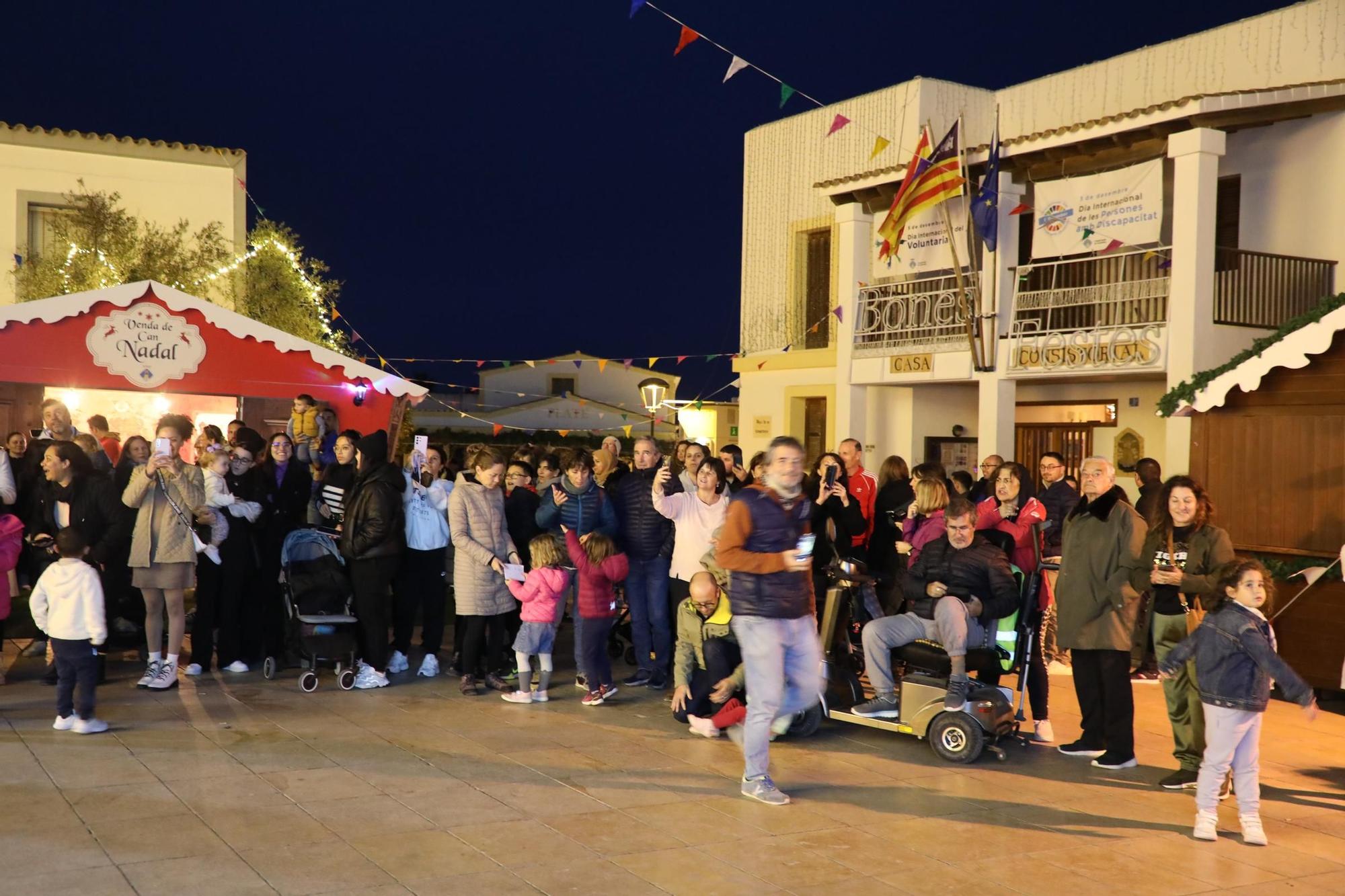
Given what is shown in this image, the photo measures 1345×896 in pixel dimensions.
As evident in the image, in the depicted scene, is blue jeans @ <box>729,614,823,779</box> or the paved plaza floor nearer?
the paved plaza floor

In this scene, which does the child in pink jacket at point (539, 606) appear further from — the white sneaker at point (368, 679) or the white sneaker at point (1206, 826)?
the white sneaker at point (1206, 826)

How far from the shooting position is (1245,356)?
1062 centimetres

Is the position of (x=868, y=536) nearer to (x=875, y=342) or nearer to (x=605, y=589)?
(x=605, y=589)

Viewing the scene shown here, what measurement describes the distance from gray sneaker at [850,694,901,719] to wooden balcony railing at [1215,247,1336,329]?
9.13 meters

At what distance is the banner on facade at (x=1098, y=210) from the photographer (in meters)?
14.7

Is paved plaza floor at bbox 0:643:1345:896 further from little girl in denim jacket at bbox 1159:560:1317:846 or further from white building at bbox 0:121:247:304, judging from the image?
white building at bbox 0:121:247:304

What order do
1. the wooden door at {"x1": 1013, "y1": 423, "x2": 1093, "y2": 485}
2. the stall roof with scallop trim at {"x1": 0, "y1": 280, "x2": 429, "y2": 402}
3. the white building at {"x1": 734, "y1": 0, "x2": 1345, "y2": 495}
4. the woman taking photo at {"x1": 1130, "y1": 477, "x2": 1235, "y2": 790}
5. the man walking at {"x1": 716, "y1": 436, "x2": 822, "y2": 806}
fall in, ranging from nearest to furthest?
the man walking at {"x1": 716, "y1": 436, "x2": 822, "y2": 806} < the woman taking photo at {"x1": 1130, "y1": 477, "x2": 1235, "y2": 790} < the stall roof with scallop trim at {"x1": 0, "y1": 280, "x2": 429, "y2": 402} < the white building at {"x1": 734, "y1": 0, "x2": 1345, "y2": 495} < the wooden door at {"x1": 1013, "y1": 423, "x2": 1093, "y2": 485}

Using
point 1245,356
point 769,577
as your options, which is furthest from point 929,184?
point 769,577

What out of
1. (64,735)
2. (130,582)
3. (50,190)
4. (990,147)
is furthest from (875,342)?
(50,190)

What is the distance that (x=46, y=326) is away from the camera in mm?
12609

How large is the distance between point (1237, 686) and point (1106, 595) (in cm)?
133

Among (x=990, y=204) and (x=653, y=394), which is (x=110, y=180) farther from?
(x=990, y=204)

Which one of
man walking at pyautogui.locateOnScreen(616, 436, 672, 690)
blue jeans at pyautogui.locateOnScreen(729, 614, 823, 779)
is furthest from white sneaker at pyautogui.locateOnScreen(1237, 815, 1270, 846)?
man walking at pyautogui.locateOnScreen(616, 436, 672, 690)

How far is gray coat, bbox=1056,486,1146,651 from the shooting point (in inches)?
281
